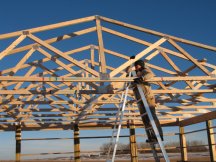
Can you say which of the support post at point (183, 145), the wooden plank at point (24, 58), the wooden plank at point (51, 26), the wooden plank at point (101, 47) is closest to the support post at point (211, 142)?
the support post at point (183, 145)

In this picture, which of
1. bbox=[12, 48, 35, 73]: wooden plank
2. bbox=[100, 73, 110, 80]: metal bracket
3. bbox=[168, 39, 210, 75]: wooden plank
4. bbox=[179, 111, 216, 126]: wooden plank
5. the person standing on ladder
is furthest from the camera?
bbox=[179, 111, 216, 126]: wooden plank

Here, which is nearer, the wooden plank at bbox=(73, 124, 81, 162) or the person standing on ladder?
the person standing on ladder

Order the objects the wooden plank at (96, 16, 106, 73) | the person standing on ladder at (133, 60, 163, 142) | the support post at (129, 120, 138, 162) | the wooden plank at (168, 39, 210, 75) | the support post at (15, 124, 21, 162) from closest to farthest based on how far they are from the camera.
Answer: the person standing on ladder at (133, 60, 163, 142) < the wooden plank at (96, 16, 106, 73) < the wooden plank at (168, 39, 210, 75) < the support post at (15, 124, 21, 162) < the support post at (129, 120, 138, 162)

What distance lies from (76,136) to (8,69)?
5455 millimetres

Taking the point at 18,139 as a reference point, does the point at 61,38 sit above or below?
above

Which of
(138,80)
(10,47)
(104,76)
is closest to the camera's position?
(138,80)

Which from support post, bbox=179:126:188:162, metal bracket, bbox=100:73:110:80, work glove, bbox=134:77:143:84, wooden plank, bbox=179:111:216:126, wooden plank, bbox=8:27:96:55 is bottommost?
support post, bbox=179:126:188:162

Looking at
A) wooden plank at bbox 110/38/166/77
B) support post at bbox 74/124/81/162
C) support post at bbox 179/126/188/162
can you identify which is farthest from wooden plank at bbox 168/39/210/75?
support post at bbox 74/124/81/162

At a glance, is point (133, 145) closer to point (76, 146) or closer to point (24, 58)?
point (76, 146)

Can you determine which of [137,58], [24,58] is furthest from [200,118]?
[24,58]

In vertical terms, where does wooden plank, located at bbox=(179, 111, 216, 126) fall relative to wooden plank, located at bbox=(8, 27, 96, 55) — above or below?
below

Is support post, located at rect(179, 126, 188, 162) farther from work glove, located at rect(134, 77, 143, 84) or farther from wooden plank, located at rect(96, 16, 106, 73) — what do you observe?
work glove, located at rect(134, 77, 143, 84)

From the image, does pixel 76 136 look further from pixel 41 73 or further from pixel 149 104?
pixel 149 104

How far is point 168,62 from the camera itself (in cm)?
890
